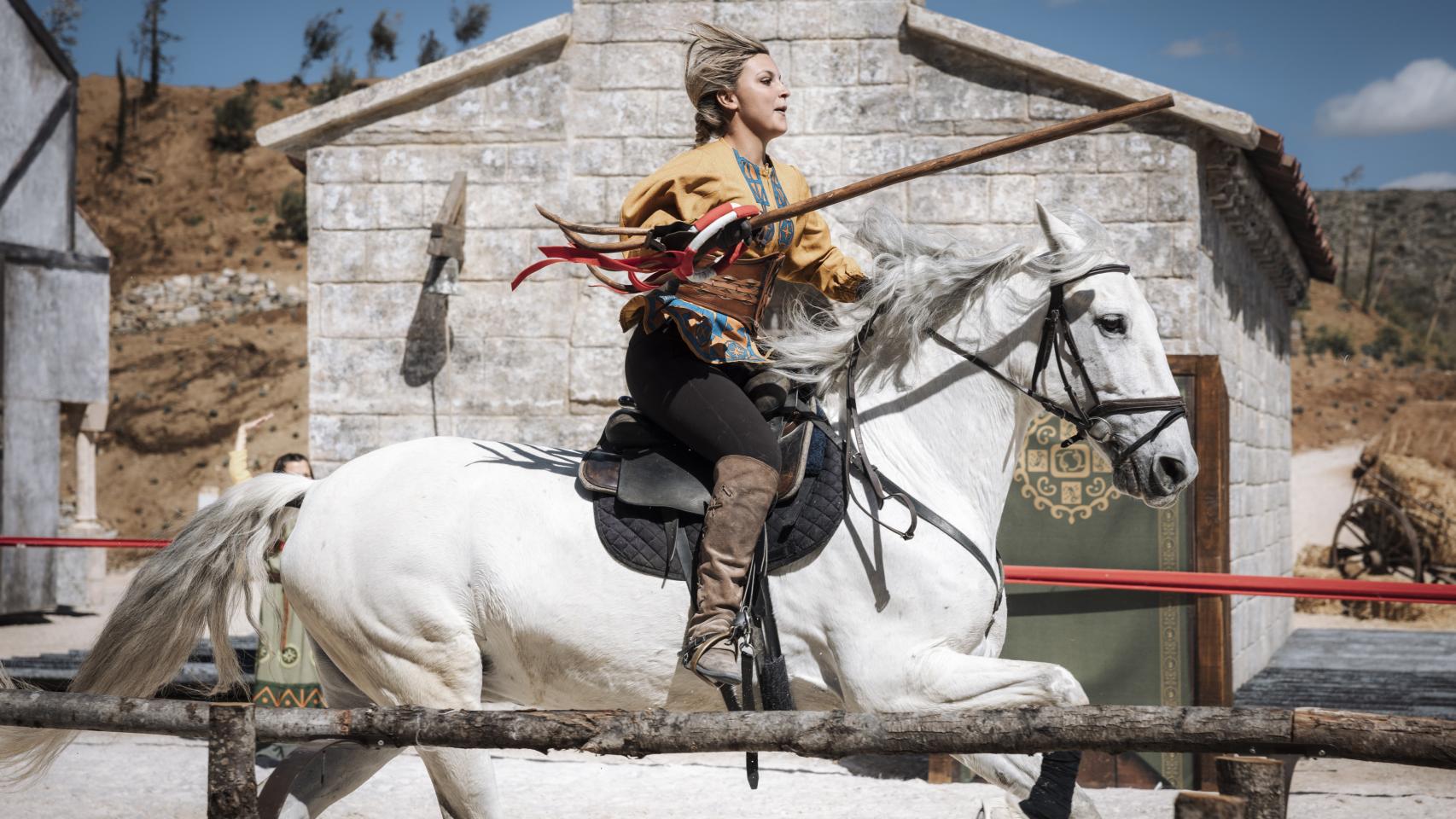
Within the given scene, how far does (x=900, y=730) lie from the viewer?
292cm

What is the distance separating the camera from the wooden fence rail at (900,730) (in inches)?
107

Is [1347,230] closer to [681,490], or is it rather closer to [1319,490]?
[1319,490]

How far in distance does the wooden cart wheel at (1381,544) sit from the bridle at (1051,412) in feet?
52.3

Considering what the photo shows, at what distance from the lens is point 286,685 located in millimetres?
6855

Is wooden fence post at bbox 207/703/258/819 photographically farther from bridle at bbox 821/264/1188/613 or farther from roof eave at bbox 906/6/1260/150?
roof eave at bbox 906/6/1260/150

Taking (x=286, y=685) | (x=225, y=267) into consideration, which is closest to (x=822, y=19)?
(x=286, y=685)

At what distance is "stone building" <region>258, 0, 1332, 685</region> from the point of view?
Result: 7391 millimetres

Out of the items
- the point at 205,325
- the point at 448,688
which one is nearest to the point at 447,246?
the point at 448,688

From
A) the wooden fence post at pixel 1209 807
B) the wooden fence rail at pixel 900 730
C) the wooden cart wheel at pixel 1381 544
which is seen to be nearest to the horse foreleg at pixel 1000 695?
the wooden fence rail at pixel 900 730

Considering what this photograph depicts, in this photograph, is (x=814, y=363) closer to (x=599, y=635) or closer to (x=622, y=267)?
(x=622, y=267)

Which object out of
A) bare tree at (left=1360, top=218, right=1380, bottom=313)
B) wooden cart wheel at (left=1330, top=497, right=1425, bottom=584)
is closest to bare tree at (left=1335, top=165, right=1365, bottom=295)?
bare tree at (left=1360, top=218, right=1380, bottom=313)

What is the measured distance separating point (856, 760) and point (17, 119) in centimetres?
1402

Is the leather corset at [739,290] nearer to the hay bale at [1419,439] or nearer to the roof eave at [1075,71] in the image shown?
the roof eave at [1075,71]

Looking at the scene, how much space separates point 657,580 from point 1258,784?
159 centimetres
